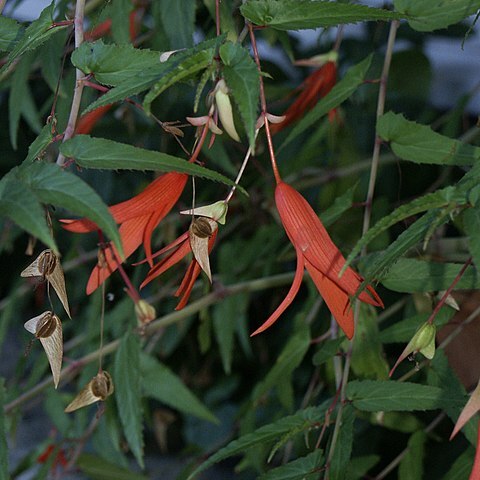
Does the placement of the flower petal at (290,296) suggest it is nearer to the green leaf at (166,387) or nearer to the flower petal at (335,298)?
the flower petal at (335,298)

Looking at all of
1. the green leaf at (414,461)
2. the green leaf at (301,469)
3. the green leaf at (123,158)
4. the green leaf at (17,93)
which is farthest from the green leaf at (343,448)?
the green leaf at (17,93)

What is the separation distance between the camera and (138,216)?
450 millimetres

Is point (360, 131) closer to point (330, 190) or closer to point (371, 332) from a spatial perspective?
point (330, 190)

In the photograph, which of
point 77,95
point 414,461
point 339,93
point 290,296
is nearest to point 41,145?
point 77,95

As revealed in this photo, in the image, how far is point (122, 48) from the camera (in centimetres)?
41

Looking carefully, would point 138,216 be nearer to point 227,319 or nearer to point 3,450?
point 3,450

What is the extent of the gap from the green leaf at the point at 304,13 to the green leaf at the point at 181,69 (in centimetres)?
4

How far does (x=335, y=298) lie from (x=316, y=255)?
0.02 meters

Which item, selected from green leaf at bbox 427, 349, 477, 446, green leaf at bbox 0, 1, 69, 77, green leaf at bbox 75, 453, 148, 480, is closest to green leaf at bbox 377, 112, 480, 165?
green leaf at bbox 427, 349, 477, 446

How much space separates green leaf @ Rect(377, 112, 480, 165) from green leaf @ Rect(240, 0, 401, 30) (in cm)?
15

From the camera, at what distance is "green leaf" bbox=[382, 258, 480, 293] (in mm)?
522

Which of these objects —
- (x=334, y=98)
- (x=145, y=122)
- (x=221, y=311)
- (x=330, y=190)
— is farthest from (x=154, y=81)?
(x=145, y=122)

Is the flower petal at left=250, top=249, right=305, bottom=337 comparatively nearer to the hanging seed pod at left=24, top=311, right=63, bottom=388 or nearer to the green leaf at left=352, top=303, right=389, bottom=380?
the hanging seed pod at left=24, top=311, right=63, bottom=388

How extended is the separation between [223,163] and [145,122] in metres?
0.36
